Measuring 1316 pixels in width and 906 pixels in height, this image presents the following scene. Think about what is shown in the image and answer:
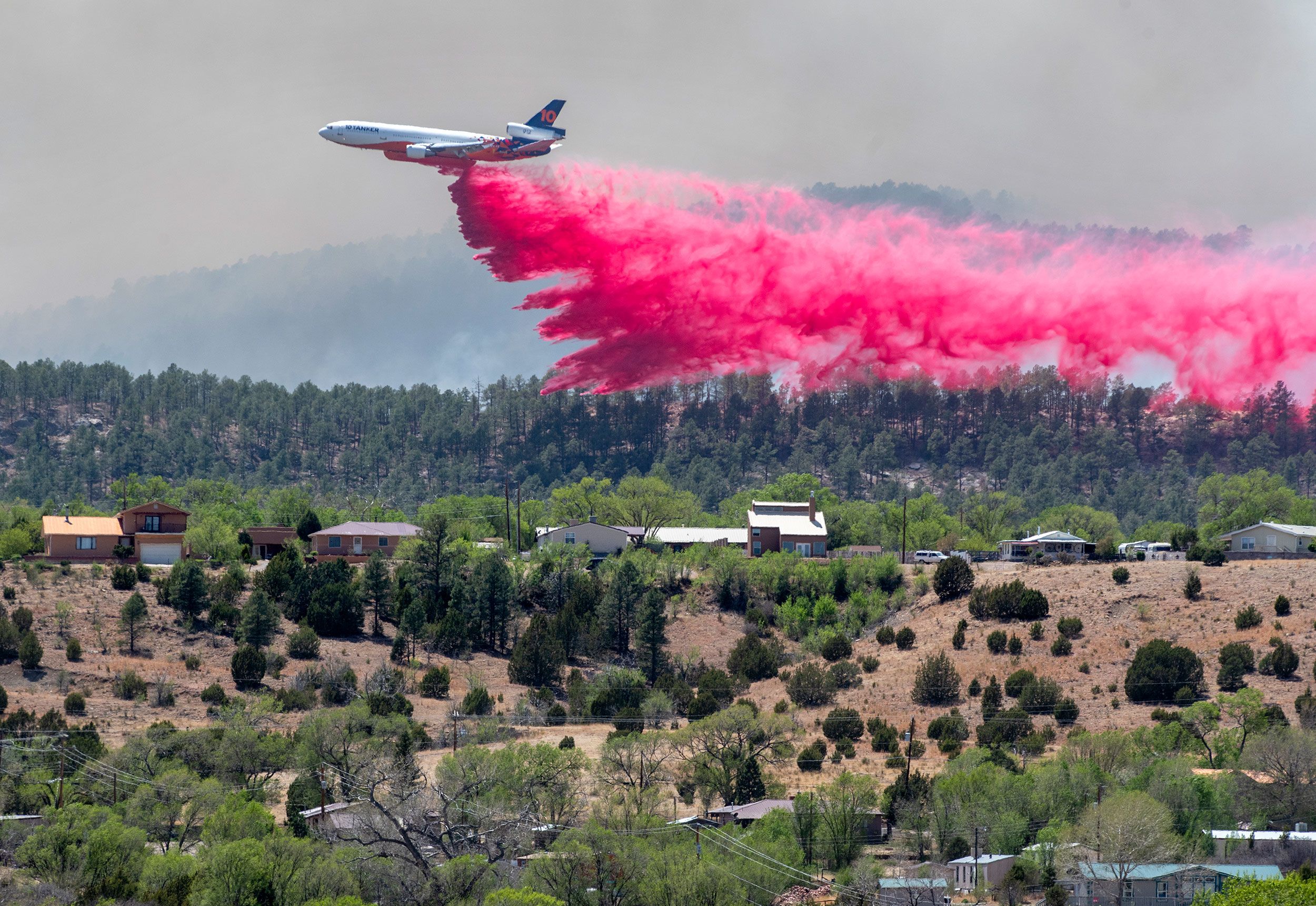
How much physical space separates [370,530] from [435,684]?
3406 cm

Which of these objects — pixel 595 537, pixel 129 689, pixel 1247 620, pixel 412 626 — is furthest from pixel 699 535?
pixel 129 689

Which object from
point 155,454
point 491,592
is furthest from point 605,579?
point 155,454

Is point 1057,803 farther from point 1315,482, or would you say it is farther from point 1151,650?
point 1315,482

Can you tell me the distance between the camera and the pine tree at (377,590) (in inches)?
3442

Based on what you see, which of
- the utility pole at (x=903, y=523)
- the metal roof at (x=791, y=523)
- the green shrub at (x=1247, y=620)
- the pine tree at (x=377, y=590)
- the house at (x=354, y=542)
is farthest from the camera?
the metal roof at (x=791, y=523)

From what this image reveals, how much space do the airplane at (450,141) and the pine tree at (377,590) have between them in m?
24.9

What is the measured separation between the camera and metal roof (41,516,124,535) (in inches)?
3789

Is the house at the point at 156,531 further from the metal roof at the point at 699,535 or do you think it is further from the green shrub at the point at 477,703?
the metal roof at the point at 699,535

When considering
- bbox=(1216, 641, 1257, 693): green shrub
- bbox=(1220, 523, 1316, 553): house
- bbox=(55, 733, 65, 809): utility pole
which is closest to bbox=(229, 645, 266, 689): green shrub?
bbox=(55, 733, 65, 809): utility pole

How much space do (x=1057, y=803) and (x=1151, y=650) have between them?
21.9 metres

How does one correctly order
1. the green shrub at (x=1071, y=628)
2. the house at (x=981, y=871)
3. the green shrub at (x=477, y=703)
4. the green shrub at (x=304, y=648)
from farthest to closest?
the green shrub at (x=1071, y=628)
the green shrub at (x=304, y=648)
the green shrub at (x=477, y=703)
the house at (x=981, y=871)

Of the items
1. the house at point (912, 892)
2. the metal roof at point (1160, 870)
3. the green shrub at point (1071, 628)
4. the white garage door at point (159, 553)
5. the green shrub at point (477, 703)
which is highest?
the white garage door at point (159, 553)

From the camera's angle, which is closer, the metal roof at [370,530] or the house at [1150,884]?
the house at [1150,884]

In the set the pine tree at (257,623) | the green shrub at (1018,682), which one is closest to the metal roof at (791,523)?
the green shrub at (1018,682)
